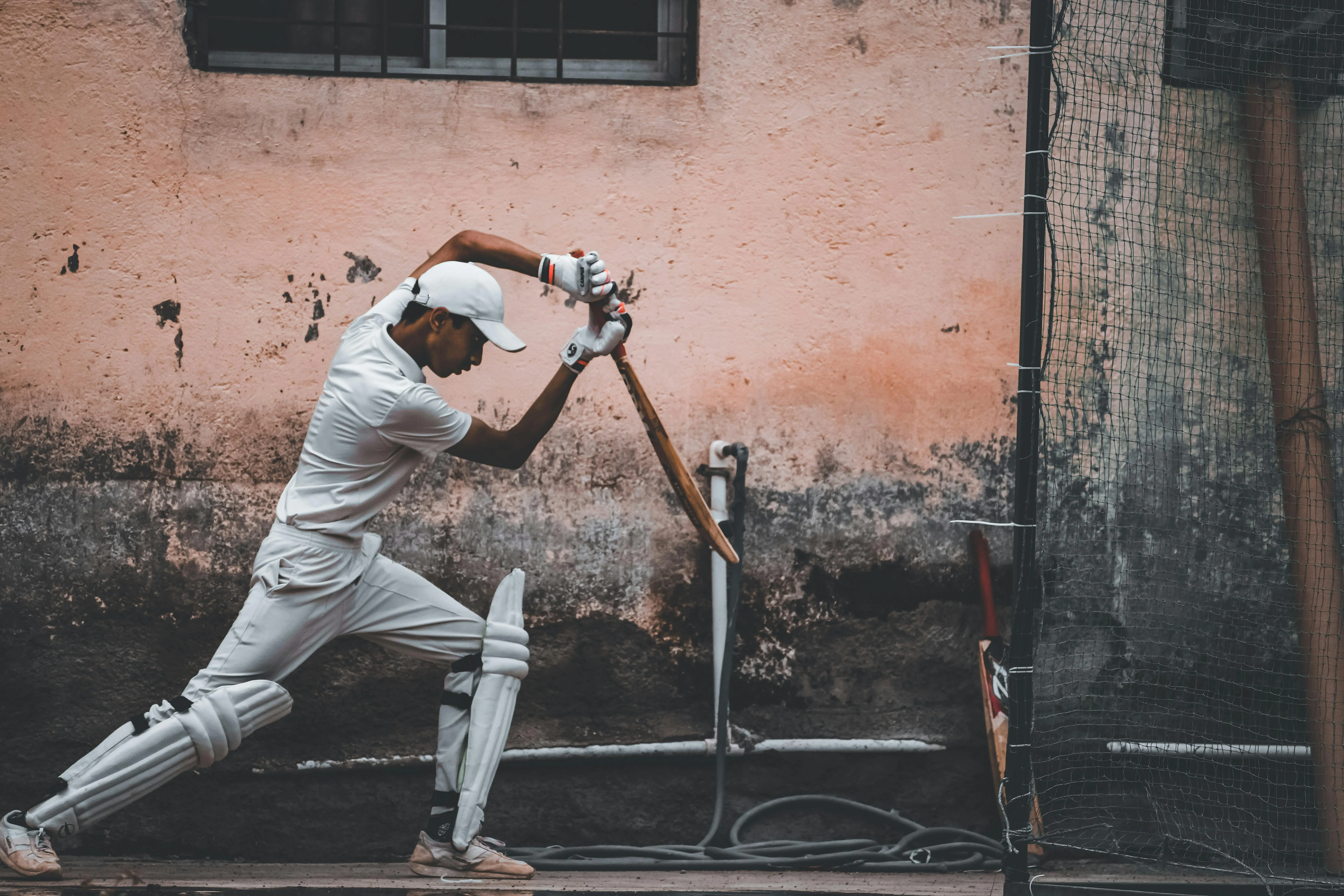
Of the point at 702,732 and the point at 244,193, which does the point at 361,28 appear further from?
the point at 702,732

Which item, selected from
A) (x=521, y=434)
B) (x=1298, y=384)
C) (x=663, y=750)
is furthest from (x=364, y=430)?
(x=1298, y=384)

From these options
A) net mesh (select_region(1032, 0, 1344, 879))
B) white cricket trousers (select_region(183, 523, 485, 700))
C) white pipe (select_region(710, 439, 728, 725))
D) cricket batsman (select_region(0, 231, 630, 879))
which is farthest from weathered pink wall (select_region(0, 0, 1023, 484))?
white cricket trousers (select_region(183, 523, 485, 700))

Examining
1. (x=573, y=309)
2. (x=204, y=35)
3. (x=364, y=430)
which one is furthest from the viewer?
(x=573, y=309)

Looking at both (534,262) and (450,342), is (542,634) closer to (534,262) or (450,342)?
(450,342)

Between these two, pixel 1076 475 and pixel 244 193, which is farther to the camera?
pixel 1076 475

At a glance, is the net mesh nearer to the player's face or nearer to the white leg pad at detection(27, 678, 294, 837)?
the player's face

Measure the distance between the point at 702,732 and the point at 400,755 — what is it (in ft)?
3.79

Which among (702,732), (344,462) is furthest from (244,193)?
(702,732)

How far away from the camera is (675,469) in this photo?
382 centimetres

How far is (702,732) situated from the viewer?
4602 millimetres

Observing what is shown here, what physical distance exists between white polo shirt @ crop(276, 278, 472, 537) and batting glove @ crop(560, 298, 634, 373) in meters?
0.38

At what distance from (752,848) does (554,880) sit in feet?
2.53

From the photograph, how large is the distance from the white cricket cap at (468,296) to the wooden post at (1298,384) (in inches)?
121

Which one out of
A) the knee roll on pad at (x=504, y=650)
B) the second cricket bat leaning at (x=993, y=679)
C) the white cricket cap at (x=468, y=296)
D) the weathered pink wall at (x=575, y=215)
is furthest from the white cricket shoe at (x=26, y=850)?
the second cricket bat leaning at (x=993, y=679)
